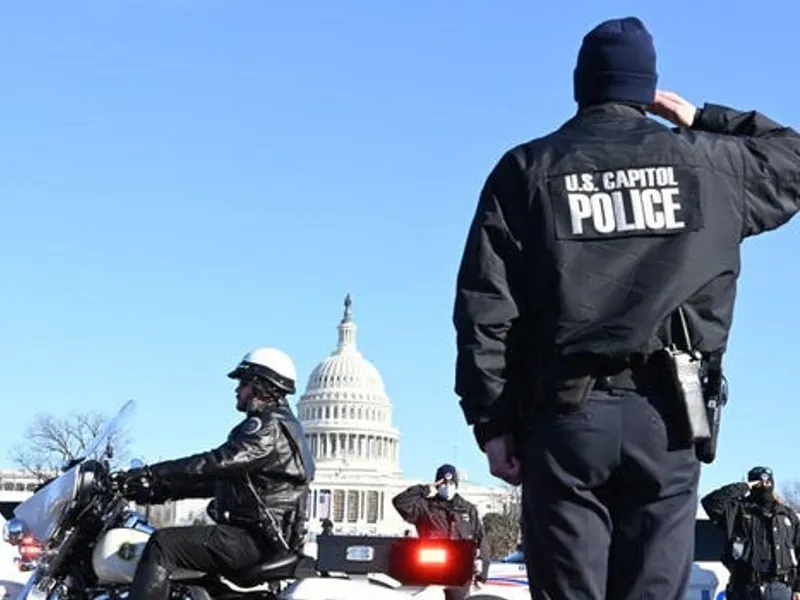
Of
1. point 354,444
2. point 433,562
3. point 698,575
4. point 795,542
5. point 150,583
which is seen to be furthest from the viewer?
point 354,444

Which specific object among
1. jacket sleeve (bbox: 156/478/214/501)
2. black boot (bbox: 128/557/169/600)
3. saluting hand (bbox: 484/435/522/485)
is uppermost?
jacket sleeve (bbox: 156/478/214/501)

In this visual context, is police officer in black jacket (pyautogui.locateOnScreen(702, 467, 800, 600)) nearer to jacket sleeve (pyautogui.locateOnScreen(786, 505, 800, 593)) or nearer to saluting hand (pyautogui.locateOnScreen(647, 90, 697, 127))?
jacket sleeve (pyautogui.locateOnScreen(786, 505, 800, 593))

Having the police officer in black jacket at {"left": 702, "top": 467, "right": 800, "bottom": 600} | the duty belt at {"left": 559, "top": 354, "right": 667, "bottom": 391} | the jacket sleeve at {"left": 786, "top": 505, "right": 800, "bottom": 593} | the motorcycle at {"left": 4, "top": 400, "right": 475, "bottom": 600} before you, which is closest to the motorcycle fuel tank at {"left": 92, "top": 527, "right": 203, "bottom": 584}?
the motorcycle at {"left": 4, "top": 400, "right": 475, "bottom": 600}

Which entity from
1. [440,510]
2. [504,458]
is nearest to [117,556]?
[504,458]

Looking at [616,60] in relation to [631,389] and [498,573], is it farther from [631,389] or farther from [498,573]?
[498,573]

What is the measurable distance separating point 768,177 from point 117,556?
12.4 ft

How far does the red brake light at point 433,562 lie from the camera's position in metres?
6.09

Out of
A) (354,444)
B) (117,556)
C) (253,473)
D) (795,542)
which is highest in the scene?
(354,444)

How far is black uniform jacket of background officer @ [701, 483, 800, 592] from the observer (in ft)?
43.1

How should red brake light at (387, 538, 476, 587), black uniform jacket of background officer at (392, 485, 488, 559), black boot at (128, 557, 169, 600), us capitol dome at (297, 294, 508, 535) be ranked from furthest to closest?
1. us capitol dome at (297, 294, 508, 535)
2. black uniform jacket of background officer at (392, 485, 488, 559)
3. black boot at (128, 557, 169, 600)
4. red brake light at (387, 538, 476, 587)

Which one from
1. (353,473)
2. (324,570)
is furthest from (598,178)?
(353,473)

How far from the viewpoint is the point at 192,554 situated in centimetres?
651

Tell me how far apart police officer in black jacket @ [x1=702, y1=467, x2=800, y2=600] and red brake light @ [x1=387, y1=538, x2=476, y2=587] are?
24.0 feet

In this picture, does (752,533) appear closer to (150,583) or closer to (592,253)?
(150,583)
